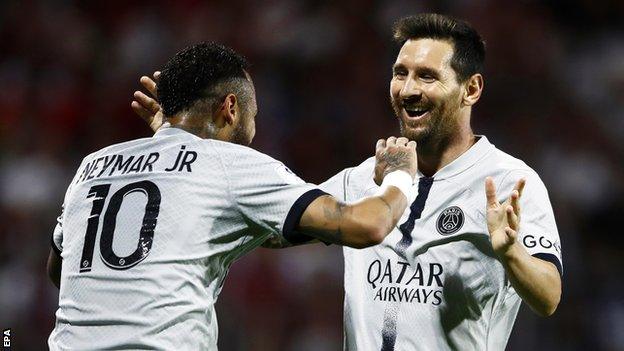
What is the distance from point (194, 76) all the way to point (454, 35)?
1206 millimetres

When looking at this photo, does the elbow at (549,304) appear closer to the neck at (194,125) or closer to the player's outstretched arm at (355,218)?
the player's outstretched arm at (355,218)

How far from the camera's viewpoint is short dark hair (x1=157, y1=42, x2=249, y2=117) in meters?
3.97

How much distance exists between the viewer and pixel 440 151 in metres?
4.29

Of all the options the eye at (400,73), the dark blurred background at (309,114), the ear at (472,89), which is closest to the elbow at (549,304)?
the ear at (472,89)

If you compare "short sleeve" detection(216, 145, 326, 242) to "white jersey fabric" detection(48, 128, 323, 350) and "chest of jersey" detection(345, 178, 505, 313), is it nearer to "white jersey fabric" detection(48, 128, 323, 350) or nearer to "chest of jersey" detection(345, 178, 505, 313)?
"white jersey fabric" detection(48, 128, 323, 350)

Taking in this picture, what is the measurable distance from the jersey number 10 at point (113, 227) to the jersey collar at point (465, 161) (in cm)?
127

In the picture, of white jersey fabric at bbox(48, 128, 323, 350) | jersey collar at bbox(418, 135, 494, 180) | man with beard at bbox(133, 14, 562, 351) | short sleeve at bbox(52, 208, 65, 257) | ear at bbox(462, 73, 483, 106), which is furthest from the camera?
ear at bbox(462, 73, 483, 106)

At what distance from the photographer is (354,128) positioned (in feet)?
28.1

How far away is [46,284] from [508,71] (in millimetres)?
4345

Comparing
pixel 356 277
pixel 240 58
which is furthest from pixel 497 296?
pixel 240 58

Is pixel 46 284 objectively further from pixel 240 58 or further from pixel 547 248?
pixel 547 248

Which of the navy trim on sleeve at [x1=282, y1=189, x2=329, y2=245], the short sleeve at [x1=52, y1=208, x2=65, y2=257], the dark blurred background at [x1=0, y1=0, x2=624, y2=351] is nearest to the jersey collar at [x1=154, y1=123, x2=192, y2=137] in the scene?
the navy trim on sleeve at [x1=282, y1=189, x2=329, y2=245]

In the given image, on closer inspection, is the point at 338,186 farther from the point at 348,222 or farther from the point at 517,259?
the point at 517,259

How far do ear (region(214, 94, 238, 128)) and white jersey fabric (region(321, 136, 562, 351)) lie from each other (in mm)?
824
